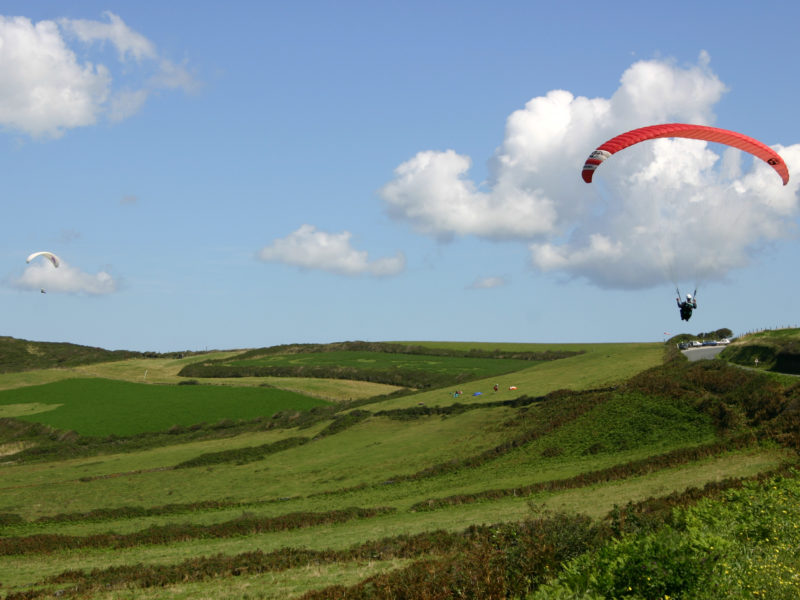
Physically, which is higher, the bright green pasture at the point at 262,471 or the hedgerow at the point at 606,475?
the hedgerow at the point at 606,475

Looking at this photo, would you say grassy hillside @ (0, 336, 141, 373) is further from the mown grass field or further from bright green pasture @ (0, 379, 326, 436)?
the mown grass field

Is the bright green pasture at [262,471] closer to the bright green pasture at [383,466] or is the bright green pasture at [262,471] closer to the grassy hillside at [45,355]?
the bright green pasture at [383,466]

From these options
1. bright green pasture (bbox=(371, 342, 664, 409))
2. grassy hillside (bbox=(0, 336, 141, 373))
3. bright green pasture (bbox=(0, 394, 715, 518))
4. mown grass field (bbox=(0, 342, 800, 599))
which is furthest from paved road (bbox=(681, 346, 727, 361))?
grassy hillside (bbox=(0, 336, 141, 373))

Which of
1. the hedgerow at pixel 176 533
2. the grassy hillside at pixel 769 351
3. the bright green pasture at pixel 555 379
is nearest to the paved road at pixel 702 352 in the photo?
the grassy hillside at pixel 769 351

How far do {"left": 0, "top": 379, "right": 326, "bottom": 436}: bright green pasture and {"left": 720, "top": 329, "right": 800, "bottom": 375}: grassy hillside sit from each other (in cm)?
4722

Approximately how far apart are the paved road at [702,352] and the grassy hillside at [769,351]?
2217 mm

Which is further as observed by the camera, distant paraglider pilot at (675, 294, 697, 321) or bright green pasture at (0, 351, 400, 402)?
bright green pasture at (0, 351, 400, 402)

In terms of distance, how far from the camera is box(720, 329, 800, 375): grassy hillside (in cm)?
4711

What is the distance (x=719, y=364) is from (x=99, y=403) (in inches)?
2778

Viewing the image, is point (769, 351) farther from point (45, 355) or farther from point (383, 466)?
point (45, 355)

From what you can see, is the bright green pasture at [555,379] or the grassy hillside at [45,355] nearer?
the bright green pasture at [555,379]

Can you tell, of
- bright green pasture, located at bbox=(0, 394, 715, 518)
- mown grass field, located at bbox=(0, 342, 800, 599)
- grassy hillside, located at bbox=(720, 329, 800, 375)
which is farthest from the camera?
grassy hillside, located at bbox=(720, 329, 800, 375)

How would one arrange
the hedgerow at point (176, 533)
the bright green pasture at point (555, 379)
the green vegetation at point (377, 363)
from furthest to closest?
the green vegetation at point (377, 363)
the bright green pasture at point (555, 379)
the hedgerow at point (176, 533)

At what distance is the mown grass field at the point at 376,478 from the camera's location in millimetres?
19641
